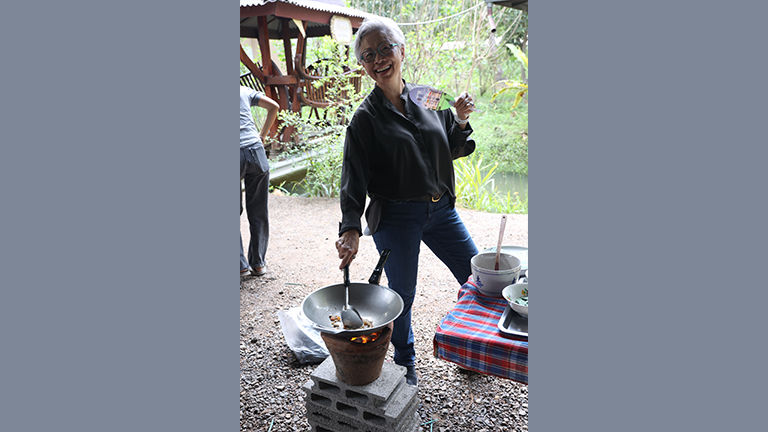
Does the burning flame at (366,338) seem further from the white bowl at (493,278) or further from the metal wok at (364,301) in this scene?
the white bowl at (493,278)

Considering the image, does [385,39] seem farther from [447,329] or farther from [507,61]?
[507,61]

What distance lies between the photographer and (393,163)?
213cm

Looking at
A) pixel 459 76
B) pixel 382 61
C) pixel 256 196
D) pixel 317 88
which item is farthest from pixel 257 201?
pixel 459 76

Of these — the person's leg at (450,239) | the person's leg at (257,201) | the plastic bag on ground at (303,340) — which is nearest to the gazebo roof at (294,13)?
the person's leg at (257,201)

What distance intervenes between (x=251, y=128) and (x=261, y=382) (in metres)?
2.10

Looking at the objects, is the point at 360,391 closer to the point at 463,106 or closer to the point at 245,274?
the point at 463,106

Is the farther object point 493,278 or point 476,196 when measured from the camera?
point 476,196

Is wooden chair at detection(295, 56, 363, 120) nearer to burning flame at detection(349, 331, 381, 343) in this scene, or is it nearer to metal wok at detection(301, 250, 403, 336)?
metal wok at detection(301, 250, 403, 336)

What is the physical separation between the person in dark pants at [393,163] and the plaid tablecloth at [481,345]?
17.9 inches

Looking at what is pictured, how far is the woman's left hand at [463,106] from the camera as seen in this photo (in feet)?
7.41

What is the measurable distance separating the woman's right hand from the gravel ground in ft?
3.42

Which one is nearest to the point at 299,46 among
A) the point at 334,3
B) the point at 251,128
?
the point at 334,3

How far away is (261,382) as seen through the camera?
291 cm

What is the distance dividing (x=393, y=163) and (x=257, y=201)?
2.52 meters
